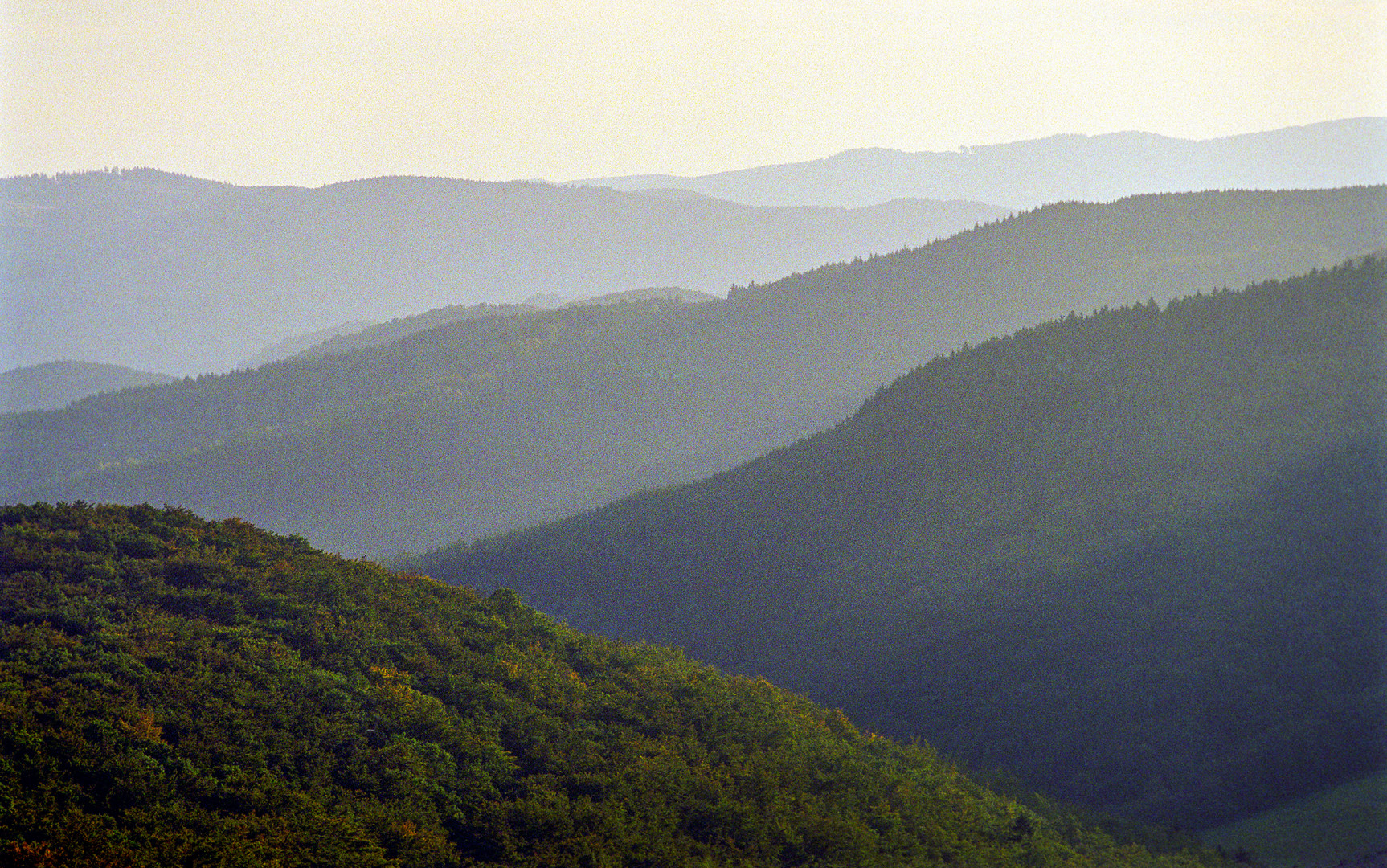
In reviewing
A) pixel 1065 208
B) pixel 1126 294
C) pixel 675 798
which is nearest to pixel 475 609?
pixel 675 798

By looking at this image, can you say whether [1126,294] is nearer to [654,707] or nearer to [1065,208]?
[1065,208]

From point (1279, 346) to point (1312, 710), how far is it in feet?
61.5

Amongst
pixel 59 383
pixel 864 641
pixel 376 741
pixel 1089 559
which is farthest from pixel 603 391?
pixel 59 383

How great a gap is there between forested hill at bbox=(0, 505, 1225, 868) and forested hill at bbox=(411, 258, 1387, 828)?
7.83 metres

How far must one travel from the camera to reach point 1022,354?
51188 mm

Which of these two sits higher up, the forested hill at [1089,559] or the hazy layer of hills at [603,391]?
the hazy layer of hills at [603,391]

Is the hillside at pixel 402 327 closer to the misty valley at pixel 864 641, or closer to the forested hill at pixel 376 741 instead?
the misty valley at pixel 864 641

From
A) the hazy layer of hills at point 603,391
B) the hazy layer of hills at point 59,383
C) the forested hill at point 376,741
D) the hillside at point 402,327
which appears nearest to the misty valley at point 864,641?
the forested hill at point 376,741

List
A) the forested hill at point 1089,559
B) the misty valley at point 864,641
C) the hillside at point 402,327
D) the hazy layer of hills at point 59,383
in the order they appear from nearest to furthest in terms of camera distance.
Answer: the misty valley at point 864,641, the forested hill at point 1089,559, the hillside at point 402,327, the hazy layer of hills at point 59,383

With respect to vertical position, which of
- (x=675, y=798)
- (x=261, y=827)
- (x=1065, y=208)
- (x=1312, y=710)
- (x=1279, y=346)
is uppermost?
(x=1065, y=208)

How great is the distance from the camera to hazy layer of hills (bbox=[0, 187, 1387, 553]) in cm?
8581

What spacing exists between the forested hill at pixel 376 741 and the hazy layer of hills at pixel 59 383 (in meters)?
180

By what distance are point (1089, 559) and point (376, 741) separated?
28.1 m

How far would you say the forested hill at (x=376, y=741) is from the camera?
53.6ft
